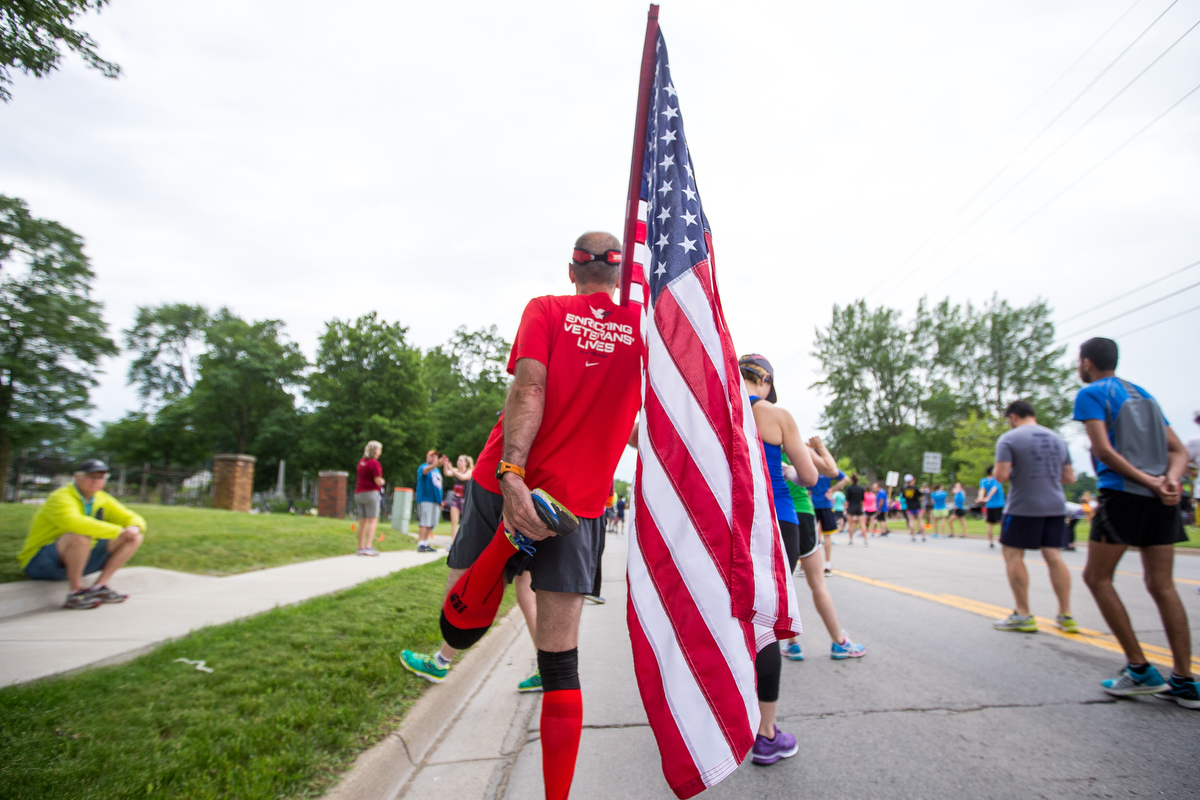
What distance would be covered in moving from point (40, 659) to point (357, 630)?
1.76 m

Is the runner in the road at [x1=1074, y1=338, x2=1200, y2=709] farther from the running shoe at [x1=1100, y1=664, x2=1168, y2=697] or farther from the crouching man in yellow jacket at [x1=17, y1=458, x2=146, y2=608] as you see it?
the crouching man in yellow jacket at [x1=17, y1=458, x2=146, y2=608]

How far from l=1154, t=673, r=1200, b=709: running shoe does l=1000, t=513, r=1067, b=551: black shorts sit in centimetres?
157

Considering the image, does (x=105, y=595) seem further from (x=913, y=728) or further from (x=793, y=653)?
(x=913, y=728)

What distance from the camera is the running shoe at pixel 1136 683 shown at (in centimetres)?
340

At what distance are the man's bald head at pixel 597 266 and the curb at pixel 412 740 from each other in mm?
2209

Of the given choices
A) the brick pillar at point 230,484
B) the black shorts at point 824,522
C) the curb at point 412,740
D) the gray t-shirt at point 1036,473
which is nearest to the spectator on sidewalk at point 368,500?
the curb at point 412,740

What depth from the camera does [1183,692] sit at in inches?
131

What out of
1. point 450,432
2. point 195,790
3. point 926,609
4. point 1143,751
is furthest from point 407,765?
point 450,432

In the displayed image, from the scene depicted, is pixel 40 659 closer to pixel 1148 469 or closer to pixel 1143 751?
pixel 1143 751

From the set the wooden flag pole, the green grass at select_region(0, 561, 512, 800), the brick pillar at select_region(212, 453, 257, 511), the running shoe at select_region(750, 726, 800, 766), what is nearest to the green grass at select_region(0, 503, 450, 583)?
the green grass at select_region(0, 561, 512, 800)

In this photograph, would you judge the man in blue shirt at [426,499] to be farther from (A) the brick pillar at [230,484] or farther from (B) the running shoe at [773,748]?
(A) the brick pillar at [230,484]

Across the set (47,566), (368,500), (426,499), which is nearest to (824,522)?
(368,500)

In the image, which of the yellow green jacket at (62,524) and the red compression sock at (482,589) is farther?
the yellow green jacket at (62,524)

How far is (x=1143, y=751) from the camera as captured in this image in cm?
271
